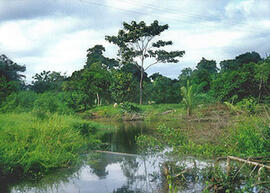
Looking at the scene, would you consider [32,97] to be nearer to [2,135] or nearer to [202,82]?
[2,135]

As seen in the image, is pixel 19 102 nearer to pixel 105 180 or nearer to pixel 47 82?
pixel 105 180

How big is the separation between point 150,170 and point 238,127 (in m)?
2.24

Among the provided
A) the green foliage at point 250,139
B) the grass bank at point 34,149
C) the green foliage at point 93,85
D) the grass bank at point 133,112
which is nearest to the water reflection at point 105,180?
the grass bank at point 34,149

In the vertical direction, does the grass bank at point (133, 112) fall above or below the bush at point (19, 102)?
below

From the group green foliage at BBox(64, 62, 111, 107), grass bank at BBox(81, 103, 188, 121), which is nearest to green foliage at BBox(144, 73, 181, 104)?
grass bank at BBox(81, 103, 188, 121)

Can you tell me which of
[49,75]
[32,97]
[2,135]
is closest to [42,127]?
[2,135]

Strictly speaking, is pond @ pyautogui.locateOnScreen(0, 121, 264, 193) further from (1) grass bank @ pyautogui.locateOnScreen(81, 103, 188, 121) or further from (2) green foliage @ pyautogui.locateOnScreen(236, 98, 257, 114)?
(1) grass bank @ pyautogui.locateOnScreen(81, 103, 188, 121)

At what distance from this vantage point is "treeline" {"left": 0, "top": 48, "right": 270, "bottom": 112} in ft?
48.6

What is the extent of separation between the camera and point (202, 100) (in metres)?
18.4

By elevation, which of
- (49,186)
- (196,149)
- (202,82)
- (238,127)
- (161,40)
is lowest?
(49,186)

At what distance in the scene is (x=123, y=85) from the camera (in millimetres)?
21594

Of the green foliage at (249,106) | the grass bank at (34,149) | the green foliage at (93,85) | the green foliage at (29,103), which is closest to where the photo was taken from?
the grass bank at (34,149)

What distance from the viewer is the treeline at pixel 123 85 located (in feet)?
48.6

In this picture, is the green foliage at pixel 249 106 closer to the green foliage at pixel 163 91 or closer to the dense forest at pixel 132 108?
the dense forest at pixel 132 108
